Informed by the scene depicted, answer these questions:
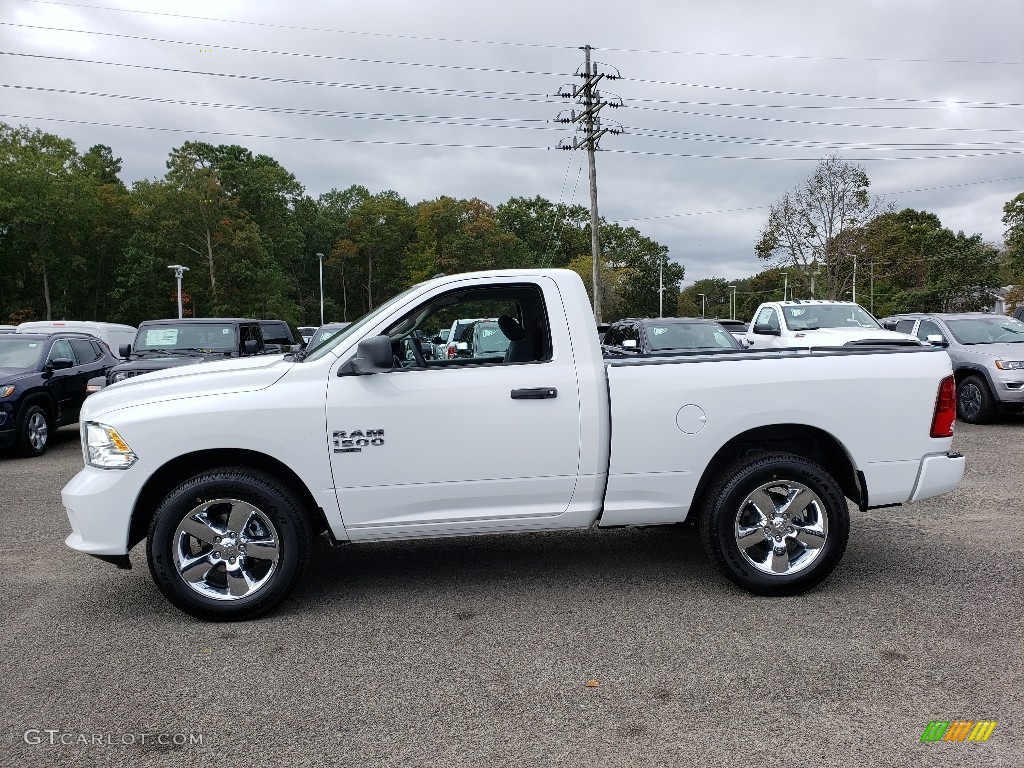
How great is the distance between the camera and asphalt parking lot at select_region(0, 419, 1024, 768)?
3.06 meters

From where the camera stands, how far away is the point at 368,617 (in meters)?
4.43

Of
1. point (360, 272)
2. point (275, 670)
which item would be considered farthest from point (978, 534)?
point (360, 272)

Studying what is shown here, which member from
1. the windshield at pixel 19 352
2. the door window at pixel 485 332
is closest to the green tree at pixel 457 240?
the windshield at pixel 19 352

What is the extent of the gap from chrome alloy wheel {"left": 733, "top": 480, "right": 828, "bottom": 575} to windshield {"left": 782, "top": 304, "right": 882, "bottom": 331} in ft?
37.0

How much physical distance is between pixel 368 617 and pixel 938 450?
3515mm

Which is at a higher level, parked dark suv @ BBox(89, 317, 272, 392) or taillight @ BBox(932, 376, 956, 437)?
parked dark suv @ BBox(89, 317, 272, 392)

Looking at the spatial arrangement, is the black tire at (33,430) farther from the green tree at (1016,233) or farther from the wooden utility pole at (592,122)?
the green tree at (1016,233)

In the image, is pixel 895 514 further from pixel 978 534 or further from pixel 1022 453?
pixel 1022 453

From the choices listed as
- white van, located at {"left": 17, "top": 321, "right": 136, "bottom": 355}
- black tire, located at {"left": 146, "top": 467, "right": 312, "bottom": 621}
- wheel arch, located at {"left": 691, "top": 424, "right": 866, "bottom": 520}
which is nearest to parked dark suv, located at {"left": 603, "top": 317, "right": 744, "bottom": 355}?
wheel arch, located at {"left": 691, "top": 424, "right": 866, "bottom": 520}

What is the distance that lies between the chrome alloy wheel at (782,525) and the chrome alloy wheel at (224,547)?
2.69 meters

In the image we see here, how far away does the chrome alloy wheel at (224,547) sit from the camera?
4.32 meters

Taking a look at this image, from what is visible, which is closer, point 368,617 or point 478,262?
point 368,617

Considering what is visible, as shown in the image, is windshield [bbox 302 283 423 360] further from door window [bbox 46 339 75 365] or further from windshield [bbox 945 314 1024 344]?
windshield [bbox 945 314 1024 344]

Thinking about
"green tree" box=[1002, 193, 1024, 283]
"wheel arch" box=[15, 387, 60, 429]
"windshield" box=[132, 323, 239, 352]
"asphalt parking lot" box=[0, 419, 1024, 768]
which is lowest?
"asphalt parking lot" box=[0, 419, 1024, 768]
